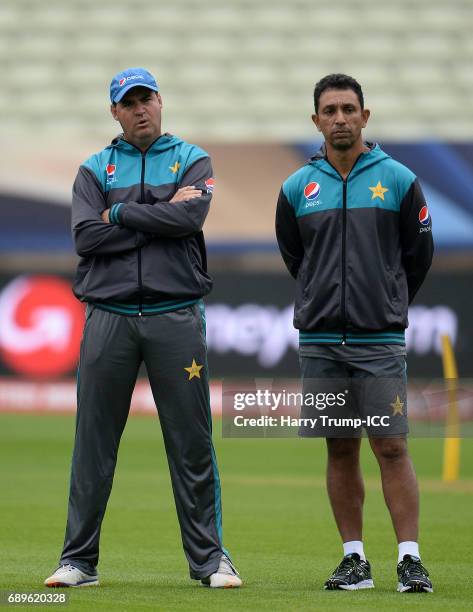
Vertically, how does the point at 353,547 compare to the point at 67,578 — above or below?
above

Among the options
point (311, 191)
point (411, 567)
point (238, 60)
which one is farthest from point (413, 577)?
point (238, 60)

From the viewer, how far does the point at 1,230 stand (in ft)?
60.5

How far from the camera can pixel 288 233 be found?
577cm

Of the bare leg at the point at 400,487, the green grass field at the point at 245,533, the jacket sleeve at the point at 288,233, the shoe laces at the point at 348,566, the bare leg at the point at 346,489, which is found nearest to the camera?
the green grass field at the point at 245,533

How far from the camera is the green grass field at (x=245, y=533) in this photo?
5297 millimetres

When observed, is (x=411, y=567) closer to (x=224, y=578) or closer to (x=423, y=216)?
(x=224, y=578)

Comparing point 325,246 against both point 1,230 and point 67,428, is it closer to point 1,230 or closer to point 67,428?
point 67,428

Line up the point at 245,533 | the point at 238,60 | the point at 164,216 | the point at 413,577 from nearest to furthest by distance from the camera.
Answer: the point at 413,577 → the point at 164,216 → the point at 245,533 → the point at 238,60

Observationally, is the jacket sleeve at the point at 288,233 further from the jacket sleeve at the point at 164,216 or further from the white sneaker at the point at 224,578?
the white sneaker at the point at 224,578

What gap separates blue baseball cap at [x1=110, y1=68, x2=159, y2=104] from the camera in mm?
5562

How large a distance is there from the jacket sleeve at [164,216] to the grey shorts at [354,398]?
751 mm

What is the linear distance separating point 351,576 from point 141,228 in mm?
1677

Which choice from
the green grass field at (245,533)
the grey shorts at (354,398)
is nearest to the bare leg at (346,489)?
the grey shorts at (354,398)

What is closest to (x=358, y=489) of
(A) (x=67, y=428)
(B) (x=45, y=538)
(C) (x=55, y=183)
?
(B) (x=45, y=538)
